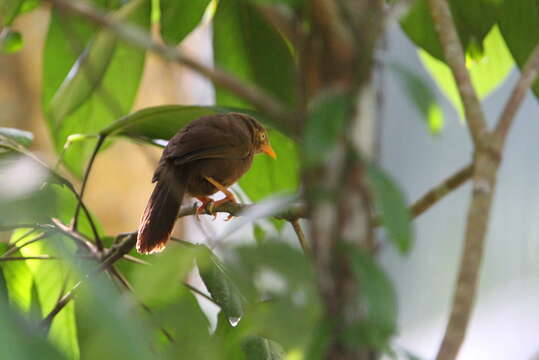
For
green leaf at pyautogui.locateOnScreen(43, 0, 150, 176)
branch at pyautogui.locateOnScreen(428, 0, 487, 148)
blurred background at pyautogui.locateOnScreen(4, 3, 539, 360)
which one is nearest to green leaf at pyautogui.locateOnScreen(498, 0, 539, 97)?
branch at pyautogui.locateOnScreen(428, 0, 487, 148)

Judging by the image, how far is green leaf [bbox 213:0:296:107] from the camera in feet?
5.18

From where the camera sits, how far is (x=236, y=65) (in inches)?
64.3

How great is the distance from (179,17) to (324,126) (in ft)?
3.20

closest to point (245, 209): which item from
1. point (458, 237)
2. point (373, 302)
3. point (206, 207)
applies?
point (206, 207)

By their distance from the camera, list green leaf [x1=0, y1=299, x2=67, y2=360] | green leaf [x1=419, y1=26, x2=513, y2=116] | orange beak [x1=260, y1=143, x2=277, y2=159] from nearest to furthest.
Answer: green leaf [x1=0, y1=299, x2=67, y2=360] → green leaf [x1=419, y1=26, x2=513, y2=116] → orange beak [x1=260, y1=143, x2=277, y2=159]

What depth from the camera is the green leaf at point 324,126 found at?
1.89 feet

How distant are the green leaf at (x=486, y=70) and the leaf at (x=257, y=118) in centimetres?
32

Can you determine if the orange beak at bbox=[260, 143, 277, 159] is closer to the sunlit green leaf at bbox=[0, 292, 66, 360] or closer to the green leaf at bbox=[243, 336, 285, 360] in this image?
the green leaf at bbox=[243, 336, 285, 360]

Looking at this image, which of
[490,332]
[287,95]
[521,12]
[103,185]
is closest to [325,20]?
[521,12]

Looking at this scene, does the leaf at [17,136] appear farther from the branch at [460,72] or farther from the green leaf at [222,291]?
the branch at [460,72]

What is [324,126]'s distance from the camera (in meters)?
0.59

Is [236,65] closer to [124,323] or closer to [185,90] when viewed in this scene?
[124,323]

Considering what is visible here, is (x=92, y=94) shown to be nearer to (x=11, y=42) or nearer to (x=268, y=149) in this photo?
(x=11, y=42)

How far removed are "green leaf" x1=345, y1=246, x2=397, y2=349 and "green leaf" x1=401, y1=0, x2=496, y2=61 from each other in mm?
847
